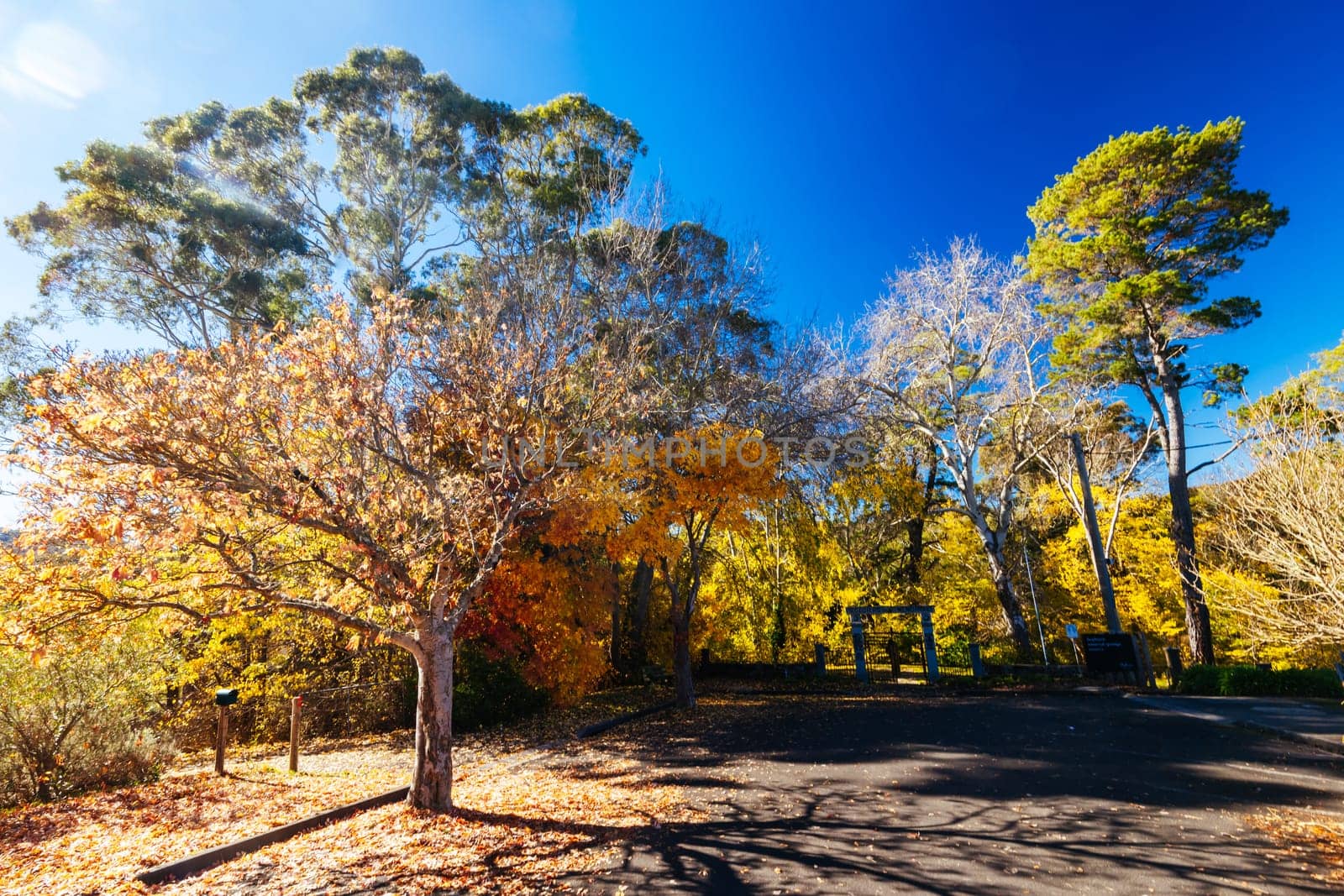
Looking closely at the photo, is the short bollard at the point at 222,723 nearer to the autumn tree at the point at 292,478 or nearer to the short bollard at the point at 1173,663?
the autumn tree at the point at 292,478

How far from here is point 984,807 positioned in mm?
5914

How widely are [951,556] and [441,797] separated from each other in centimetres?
1902

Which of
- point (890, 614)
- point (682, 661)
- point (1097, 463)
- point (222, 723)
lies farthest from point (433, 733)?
point (1097, 463)

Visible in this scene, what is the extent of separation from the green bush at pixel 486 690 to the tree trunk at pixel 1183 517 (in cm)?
1583

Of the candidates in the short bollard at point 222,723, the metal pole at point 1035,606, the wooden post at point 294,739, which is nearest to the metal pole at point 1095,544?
the metal pole at point 1035,606

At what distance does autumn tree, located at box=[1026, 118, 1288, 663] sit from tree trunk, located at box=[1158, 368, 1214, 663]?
2 cm

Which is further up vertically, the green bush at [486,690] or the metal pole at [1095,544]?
the metal pole at [1095,544]

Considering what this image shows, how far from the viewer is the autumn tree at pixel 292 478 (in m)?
5.15

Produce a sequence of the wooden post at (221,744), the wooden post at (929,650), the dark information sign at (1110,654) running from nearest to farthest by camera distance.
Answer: the wooden post at (221,744), the dark information sign at (1110,654), the wooden post at (929,650)

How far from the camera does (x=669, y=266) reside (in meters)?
15.7

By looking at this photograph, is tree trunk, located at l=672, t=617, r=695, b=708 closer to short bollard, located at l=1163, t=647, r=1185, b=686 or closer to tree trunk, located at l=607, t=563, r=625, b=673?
tree trunk, located at l=607, t=563, r=625, b=673

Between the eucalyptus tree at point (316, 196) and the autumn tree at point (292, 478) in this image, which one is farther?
the eucalyptus tree at point (316, 196)

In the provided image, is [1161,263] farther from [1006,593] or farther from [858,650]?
[858,650]

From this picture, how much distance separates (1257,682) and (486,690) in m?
16.4
